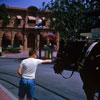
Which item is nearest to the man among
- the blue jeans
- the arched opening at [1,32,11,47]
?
the blue jeans

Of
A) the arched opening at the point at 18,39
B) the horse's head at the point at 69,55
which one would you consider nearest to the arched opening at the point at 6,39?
the arched opening at the point at 18,39

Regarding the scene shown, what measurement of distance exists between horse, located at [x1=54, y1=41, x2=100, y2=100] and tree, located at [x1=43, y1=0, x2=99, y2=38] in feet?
46.6

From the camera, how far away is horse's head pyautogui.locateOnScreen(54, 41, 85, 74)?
3.67 meters

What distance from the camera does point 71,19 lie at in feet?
63.6

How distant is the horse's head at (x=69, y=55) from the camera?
367 centimetres

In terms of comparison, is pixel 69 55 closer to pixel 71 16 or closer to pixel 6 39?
pixel 71 16

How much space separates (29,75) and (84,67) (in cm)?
123

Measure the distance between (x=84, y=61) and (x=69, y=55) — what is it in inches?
17.7

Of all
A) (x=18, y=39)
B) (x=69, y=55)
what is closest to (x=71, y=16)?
(x=69, y=55)

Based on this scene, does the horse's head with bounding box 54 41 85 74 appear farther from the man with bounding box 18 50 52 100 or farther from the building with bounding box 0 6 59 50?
the building with bounding box 0 6 59 50

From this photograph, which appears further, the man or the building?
the building

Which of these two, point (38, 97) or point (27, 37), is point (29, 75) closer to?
Answer: point (38, 97)

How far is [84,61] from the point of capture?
3.33 meters

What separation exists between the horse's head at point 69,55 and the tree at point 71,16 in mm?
14157
